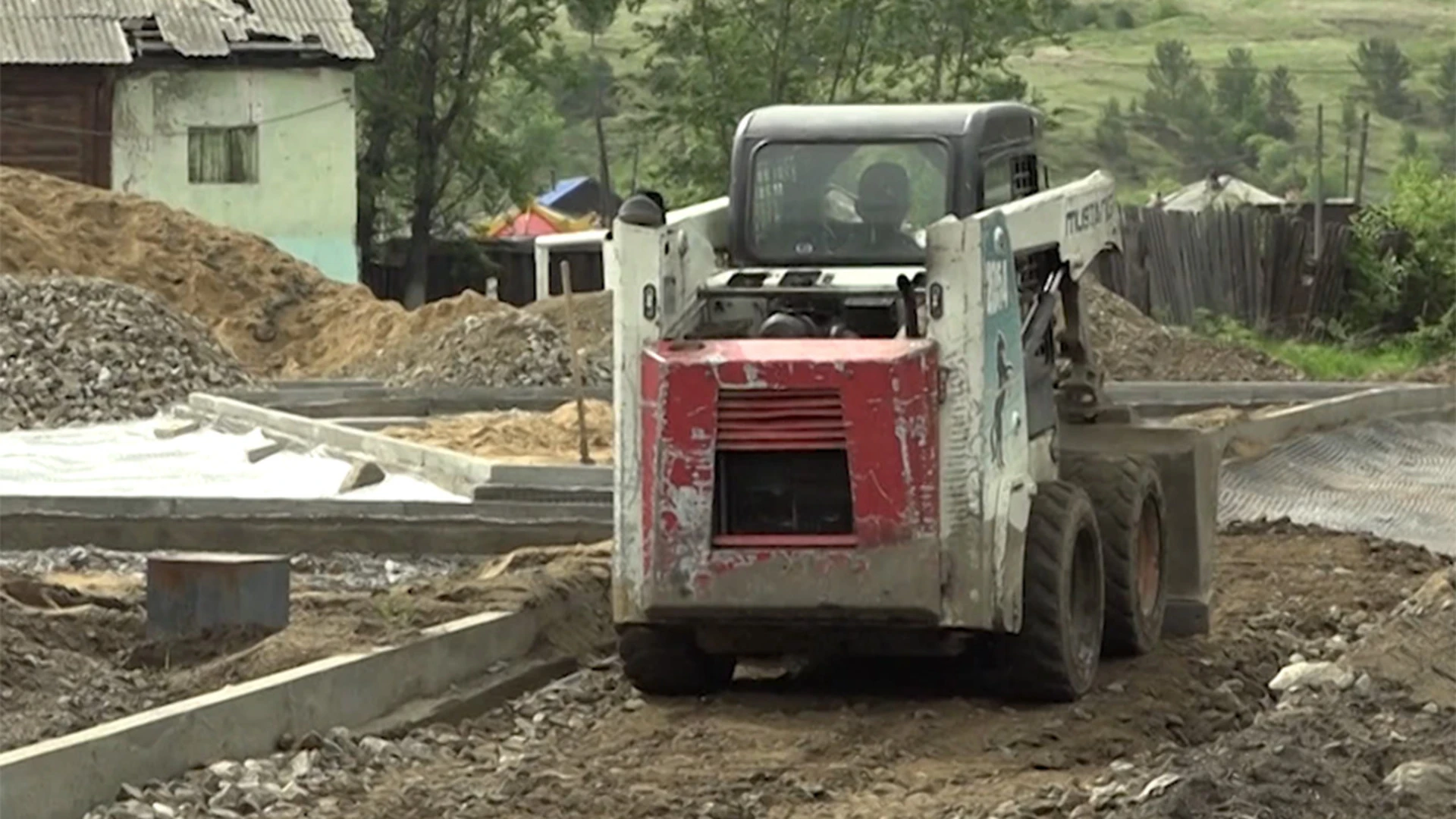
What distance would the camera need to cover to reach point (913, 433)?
1012 cm

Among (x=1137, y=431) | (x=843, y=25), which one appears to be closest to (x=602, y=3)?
(x=843, y=25)

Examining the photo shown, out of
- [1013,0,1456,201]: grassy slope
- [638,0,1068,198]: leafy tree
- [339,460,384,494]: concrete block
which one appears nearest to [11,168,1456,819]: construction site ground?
[339,460,384,494]: concrete block

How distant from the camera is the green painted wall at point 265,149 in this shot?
4159 centimetres

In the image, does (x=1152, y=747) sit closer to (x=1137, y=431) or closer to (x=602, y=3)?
(x=1137, y=431)

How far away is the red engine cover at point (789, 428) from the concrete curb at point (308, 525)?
4.55m

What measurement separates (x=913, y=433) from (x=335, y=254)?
3391 cm

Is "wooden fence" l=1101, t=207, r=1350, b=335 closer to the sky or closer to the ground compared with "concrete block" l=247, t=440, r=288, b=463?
closer to the sky

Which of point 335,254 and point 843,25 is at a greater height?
point 843,25

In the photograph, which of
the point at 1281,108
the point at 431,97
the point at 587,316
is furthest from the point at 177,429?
the point at 1281,108

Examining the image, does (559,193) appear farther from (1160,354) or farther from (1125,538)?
(1125,538)

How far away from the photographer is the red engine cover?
33.2 feet

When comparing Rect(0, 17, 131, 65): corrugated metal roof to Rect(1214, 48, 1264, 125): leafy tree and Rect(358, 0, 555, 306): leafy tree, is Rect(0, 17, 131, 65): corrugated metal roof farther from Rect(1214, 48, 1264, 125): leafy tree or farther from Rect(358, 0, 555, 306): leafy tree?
Rect(1214, 48, 1264, 125): leafy tree

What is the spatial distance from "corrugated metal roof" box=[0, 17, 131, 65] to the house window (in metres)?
1.86

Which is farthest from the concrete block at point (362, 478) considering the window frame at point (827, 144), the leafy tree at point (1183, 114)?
the leafy tree at point (1183, 114)
